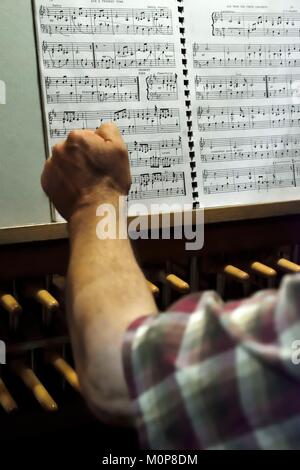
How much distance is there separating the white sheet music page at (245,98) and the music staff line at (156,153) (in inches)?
2.1

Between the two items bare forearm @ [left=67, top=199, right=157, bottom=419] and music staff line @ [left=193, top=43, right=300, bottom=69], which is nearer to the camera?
bare forearm @ [left=67, top=199, right=157, bottom=419]

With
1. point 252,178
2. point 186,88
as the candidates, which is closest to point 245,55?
point 186,88

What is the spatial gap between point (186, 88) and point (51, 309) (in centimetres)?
57

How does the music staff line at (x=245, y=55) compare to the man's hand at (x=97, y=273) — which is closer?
the man's hand at (x=97, y=273)

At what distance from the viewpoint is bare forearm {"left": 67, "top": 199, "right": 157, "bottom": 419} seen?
1.89ft

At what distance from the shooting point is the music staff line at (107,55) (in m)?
1.15

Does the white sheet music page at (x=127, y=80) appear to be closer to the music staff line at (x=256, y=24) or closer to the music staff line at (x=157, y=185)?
the music staff line at (x=157, y=185)

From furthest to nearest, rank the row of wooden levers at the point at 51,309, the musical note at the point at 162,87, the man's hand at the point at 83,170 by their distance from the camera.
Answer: the musical note at the point at 162,87
the row of wooden levers at the point at 51,309
the man's hand at the point at 83,170

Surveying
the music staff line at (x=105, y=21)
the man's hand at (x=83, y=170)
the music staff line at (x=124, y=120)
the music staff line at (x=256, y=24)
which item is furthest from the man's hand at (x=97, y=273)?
the music staff line at (x=256, y=24)

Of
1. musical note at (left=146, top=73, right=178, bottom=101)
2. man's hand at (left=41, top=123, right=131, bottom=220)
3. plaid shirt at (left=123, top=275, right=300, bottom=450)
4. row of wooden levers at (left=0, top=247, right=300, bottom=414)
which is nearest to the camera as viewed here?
plaid shirt at (left=123, top=275, right=300, bottom=450)

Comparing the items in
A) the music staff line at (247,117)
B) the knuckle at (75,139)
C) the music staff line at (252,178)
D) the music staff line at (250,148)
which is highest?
the music staff line at (247,117)

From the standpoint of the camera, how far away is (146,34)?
4.00 ft

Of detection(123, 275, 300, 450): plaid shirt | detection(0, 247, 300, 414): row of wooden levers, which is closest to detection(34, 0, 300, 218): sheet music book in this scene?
detection(0, 247, 300, 414): row of wooden levers

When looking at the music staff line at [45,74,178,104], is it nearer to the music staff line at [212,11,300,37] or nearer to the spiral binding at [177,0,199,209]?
the spiral binding at [177,0,199,209]
